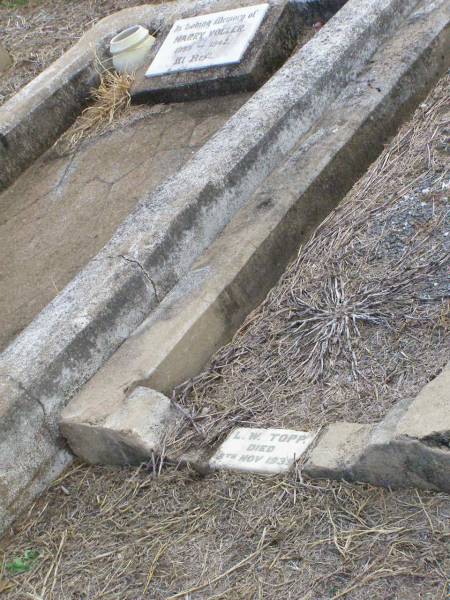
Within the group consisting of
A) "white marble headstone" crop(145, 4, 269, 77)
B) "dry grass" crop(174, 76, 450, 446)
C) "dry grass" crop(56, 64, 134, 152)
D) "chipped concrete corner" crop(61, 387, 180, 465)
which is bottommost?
"dry grass" crop(174, 76, 450, 446)

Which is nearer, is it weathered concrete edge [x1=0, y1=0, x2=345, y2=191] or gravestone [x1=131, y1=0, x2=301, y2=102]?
gravestone [x1=131, y1=0, x2=301, y2=102]

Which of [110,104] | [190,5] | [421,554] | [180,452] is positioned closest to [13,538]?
[180,452]

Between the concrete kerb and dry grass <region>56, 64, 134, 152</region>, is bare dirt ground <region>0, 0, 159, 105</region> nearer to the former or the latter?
dry grass <region>56, 64, 134, 152</region>

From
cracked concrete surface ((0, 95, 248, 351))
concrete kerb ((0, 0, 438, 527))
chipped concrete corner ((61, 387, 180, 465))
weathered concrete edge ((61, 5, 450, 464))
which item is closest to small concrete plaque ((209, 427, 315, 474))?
chipped concrete corner ((61, 387, 180, 465))

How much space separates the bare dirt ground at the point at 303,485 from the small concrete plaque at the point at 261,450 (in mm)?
40

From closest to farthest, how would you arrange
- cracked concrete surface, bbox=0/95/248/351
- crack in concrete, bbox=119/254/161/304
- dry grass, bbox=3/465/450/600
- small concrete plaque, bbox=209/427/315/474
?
dry grass, bbox=3/465/450/600 → small concrete plaque, bbox=209/427/315/474 → crack in concrete, bbox=119/254/161/304 → cracked concrete surface, bbox=0/95/248/351

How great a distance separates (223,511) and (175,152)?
2.34m

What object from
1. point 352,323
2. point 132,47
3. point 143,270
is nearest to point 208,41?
point 132,47

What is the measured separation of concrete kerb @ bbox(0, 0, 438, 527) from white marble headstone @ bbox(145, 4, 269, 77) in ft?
1.98

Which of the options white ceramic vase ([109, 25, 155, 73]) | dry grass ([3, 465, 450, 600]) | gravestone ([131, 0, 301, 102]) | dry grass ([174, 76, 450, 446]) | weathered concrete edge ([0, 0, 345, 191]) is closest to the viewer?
dry grass ([3, 465, 450, 600])

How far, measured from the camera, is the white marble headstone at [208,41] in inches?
187

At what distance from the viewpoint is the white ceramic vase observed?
17.3 feet

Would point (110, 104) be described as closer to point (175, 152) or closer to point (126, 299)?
point (175, 152)

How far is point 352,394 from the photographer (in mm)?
2781
